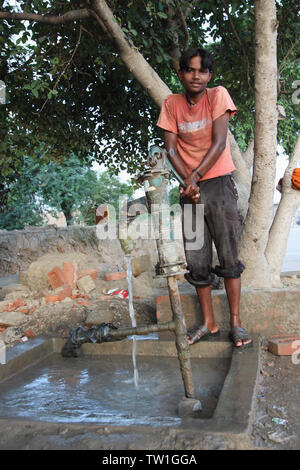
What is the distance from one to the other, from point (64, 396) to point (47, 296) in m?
2.14

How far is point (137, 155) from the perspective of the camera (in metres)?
6.87

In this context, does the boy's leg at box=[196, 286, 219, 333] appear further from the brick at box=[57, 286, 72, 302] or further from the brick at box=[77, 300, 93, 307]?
the brick at box=[57, 286, 72, 302]

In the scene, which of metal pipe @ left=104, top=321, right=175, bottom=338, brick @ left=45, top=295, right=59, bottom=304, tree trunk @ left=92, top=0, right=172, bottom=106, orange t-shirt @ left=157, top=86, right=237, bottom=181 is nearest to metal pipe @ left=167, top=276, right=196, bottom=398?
metal pipe @ left=104, top=321, right=175, bottom=338

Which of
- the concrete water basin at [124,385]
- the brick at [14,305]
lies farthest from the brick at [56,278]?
the concrete water basin at [124,385]

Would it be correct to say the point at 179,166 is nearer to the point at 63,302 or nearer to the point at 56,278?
the point at 63,302

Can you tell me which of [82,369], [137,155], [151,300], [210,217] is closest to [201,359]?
[82,369]

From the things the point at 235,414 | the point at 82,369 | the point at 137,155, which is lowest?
the point at 82,369

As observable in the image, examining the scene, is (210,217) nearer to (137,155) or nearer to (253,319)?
(253,319)

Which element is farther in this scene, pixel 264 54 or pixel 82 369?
pixel 264 54

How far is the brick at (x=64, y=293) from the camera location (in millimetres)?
3979

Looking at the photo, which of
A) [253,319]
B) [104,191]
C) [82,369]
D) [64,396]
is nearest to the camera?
[64,396]

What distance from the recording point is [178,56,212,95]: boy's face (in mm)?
2203

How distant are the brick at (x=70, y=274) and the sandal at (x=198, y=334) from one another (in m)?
2.19

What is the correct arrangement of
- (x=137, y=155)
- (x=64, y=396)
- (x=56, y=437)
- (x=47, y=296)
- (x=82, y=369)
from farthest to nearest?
(x=137, y=155), (x=47, y=296), (x=82, y=369), (x=64, y=396), (x=56, y=437)
